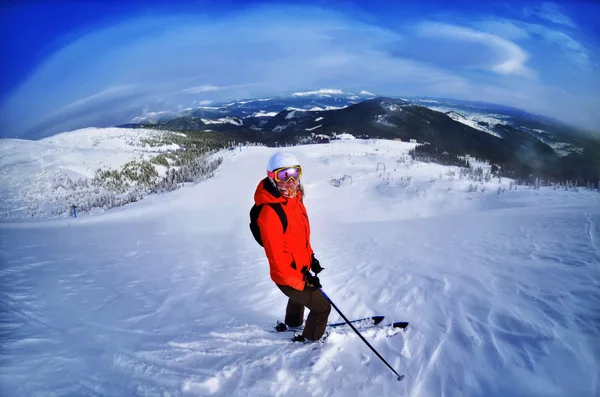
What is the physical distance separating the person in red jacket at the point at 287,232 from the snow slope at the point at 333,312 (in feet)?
3.15

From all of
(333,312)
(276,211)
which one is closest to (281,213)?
(276,211)

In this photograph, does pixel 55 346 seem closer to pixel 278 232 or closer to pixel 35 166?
pixel 278 232

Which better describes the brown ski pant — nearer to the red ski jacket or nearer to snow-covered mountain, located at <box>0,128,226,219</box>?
the red ski jacket

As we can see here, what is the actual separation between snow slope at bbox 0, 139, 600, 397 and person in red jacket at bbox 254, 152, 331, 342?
3.15 feet

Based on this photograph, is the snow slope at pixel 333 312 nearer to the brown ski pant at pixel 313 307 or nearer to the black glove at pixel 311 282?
the brown ski pant at pixel 313 307

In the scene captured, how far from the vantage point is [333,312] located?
226 inches

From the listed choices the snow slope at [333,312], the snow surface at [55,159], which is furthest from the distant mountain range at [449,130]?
the snow surface at [55,159]

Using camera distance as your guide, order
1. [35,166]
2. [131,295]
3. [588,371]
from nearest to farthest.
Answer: [588,371] < [131,295] < [35,166]

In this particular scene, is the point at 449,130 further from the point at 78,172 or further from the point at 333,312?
the point at 78,172

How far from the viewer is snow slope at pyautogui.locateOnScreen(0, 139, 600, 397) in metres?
3.52

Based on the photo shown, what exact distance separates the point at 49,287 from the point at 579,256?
36.8 ft

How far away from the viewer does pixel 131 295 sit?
6.51m

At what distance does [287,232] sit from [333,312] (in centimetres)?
271

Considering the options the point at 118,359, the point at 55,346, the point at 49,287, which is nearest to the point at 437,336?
the point at 118,359
